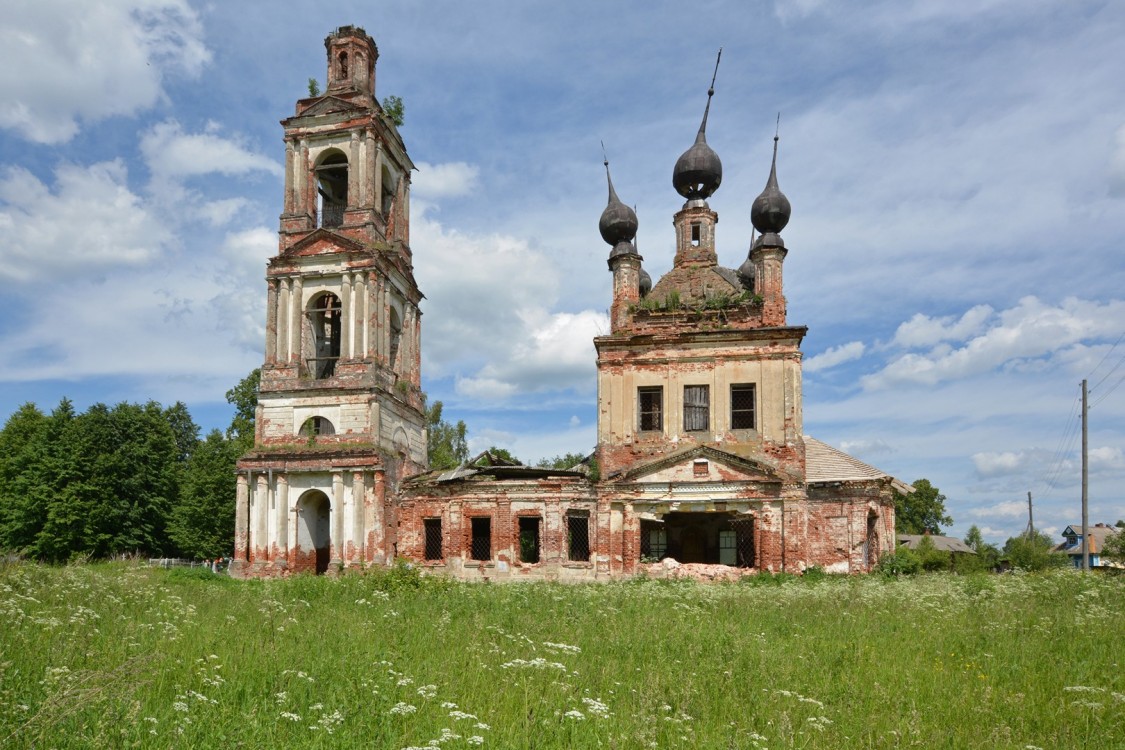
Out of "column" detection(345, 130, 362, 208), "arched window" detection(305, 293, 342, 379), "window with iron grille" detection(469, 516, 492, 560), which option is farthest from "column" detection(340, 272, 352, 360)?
"window with iron grille" detection(469, 516, 492, 560)

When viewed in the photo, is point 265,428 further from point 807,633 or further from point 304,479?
point 807,633

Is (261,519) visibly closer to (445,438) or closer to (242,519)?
(242,519)

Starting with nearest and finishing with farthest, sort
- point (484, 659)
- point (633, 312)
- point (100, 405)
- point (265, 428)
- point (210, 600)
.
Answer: point (484, 659)
point (210, 600)
point (633, 312)
point (265, 428)
point (100, 405)

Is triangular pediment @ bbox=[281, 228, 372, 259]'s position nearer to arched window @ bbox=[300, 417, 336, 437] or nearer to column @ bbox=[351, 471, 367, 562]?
arched window @ bbox=[300, 417, 336, 437]

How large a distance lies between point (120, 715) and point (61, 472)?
36083mm

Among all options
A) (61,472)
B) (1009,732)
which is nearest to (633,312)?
(1009,732)

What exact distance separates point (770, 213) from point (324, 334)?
1604 centimetres

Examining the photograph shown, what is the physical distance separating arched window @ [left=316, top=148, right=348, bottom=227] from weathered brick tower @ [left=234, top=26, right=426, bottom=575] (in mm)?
59

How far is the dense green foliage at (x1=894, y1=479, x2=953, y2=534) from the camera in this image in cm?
6500

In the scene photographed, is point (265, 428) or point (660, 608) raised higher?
point (265, 428)

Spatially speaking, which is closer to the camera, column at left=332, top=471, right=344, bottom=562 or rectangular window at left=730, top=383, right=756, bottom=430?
rectangular window at left=730, top=383, right=756, bottom=430

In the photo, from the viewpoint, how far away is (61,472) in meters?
35.3

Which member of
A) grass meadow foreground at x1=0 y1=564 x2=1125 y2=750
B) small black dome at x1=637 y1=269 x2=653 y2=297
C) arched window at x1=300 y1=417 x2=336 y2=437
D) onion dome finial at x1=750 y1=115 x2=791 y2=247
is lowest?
grass meadow foreground at x1=0 y1=564 x2=1125 y2=750

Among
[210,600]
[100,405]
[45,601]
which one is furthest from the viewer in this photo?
[100,405]
